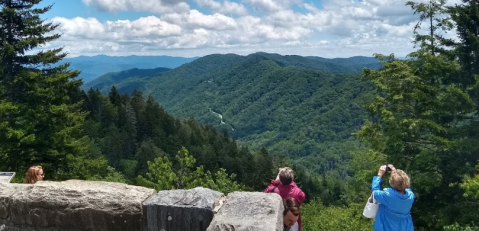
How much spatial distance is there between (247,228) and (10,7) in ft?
68.4

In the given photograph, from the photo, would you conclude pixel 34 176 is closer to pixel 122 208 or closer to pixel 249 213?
pixel 122 208

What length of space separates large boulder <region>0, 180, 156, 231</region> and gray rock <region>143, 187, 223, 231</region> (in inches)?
5.8

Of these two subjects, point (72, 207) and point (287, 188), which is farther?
point (287, 188)

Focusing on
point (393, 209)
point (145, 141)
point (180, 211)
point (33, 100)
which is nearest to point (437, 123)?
point (393, 209)

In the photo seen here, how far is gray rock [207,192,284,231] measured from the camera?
361cm

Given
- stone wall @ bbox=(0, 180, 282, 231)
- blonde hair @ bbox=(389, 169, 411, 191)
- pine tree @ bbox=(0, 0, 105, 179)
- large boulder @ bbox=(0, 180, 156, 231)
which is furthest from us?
pine tree @ bbox=(0, 0, 105, 179)

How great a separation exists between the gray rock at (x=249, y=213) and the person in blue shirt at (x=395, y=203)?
5.65 ft

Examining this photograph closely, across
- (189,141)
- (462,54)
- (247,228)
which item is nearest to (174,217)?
(247,228)

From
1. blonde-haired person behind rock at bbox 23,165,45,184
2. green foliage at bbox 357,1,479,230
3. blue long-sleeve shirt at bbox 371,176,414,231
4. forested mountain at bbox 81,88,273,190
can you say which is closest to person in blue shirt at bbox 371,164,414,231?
blue long-sleeve shirt at bbox 371,176,414,231

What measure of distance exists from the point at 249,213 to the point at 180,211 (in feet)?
2.54

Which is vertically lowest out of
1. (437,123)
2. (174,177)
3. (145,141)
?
(145,141)

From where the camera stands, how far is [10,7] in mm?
19266

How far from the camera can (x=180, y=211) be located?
160 inches

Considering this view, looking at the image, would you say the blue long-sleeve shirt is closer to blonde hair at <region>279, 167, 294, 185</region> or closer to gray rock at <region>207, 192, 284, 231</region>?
blonde hair at <region>279, 167, 294, 185</region>
